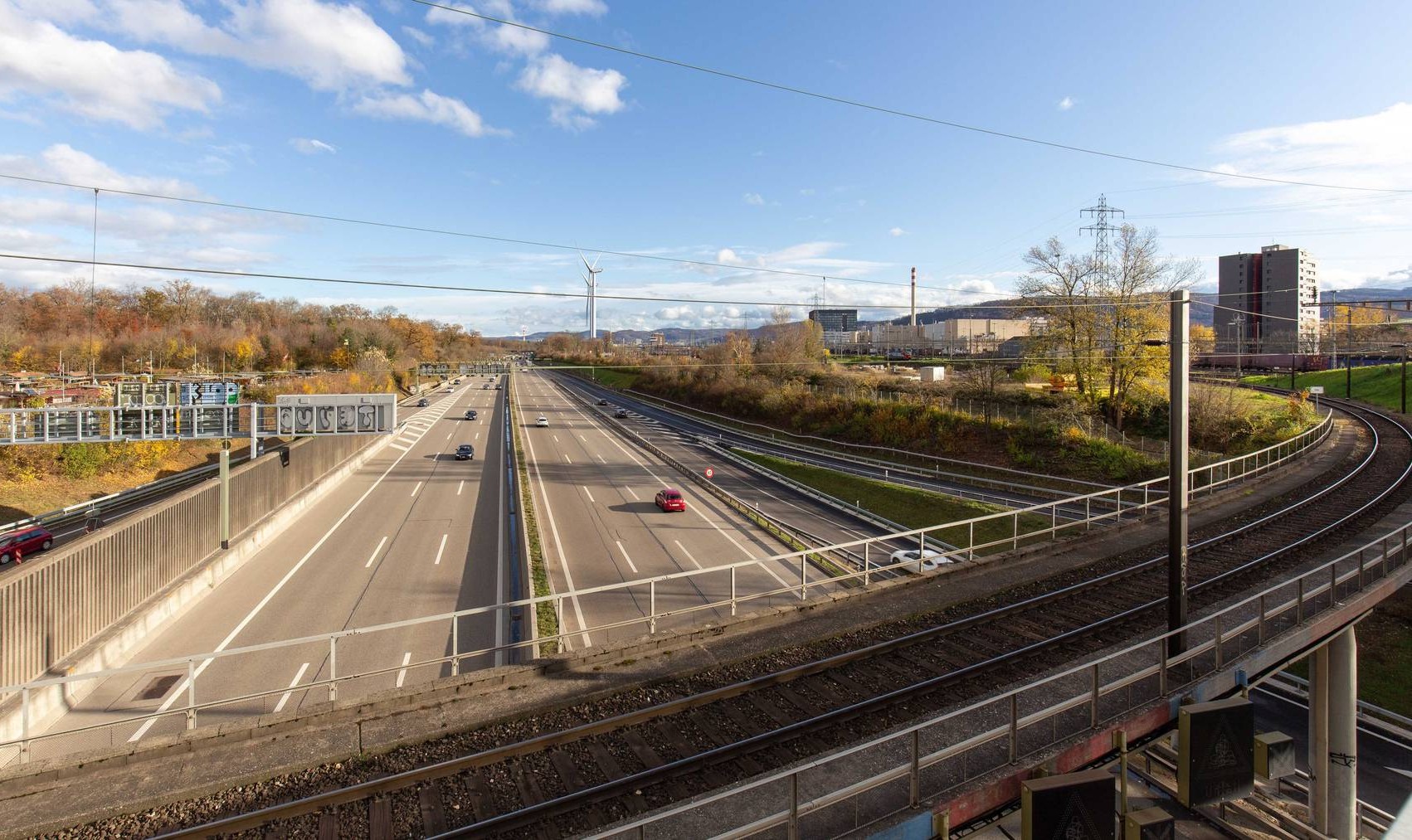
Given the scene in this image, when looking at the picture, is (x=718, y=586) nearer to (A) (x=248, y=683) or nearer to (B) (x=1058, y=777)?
(A) (x=248, y=683)

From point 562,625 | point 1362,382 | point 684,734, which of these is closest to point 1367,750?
point 684,734

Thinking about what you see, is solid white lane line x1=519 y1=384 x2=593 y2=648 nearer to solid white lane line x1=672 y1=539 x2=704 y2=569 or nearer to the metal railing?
solid white lane line x1=672 y1=539 x2=704 y2=569

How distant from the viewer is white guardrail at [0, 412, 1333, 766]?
23.6ft

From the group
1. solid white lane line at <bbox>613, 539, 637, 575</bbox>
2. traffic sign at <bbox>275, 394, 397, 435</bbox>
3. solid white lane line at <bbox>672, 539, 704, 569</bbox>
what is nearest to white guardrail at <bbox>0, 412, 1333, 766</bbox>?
solid white lane line at <bbox>672, 539, 704, 569</bbox>

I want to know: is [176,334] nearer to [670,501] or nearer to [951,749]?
[670,501]

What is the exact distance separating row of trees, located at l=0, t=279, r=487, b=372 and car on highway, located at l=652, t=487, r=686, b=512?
41302mm

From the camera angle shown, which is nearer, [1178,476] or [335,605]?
[1178,476]

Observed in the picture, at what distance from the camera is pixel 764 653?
28.8 ft

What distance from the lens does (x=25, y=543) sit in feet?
75.3

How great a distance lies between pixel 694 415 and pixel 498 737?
63.7 m

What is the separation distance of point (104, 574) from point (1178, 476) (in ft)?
64.1

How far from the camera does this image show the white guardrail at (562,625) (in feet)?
23.6

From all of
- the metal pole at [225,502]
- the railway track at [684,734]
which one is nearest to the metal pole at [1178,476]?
the railway track at [684,734]

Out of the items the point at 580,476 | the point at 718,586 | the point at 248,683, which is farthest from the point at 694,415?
the point at 248,683
